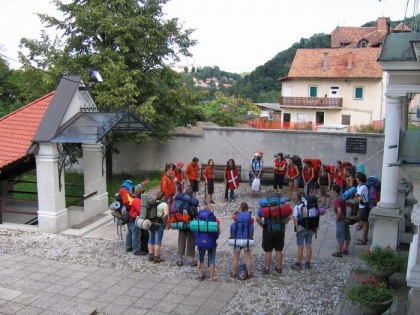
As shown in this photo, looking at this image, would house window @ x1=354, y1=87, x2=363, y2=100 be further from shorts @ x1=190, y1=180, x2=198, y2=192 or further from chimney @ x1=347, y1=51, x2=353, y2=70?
shorts @ x1=190, y1=180, x2=198, y2=192

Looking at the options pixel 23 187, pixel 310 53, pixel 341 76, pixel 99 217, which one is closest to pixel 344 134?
pixel 99 217

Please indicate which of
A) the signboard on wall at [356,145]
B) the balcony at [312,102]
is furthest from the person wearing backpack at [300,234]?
the balcony at [312,102]

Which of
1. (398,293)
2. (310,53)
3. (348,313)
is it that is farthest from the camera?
(310,53)

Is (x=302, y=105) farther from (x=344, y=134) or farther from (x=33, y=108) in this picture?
(x=33, y=108)

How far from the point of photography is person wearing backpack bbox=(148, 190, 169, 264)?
9.24 meters

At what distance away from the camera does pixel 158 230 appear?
947cm

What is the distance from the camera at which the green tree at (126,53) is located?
1587cm

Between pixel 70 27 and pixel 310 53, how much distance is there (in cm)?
3611

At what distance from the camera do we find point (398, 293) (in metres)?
7.61

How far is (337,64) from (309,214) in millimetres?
40745

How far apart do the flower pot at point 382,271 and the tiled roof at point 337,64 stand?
129 feet

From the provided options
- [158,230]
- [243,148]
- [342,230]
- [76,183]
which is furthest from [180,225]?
[76,183]

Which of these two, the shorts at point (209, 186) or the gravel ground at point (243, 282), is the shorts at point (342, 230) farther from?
the shorts at point (209, 186)

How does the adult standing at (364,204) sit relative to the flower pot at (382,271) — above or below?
above
